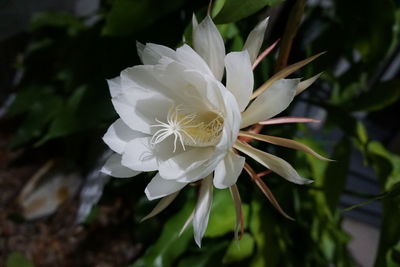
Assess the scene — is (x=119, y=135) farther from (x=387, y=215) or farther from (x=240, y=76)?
(x=387, y=215)

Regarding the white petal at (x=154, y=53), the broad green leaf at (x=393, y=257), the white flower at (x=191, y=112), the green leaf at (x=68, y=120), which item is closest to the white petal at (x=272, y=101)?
the white flower at (x=191, y=112)

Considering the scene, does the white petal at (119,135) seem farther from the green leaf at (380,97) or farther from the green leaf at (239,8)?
the green leaf at (380,97)

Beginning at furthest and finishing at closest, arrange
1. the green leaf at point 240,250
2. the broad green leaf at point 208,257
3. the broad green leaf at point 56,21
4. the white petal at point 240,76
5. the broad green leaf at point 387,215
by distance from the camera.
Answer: the broad green leaf at point 56,21 → the broad green leaf at point 208,257 → the green leaf at point 240,250 → the broad green leaf at point 387,215 → the white petal at point 240,76

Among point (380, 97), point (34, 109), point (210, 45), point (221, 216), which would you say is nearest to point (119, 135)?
point (210, 45)

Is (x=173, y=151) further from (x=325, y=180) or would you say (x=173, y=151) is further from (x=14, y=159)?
(x=14, y=159)

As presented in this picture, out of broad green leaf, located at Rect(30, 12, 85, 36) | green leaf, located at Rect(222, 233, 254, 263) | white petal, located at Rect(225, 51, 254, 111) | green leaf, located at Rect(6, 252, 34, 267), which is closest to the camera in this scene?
white petal, located at Rect(225, 51, 254, 111)

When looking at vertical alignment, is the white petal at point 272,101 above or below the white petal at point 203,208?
above

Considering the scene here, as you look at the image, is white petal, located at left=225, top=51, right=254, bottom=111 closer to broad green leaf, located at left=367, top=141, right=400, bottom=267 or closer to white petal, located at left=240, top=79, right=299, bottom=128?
white petal, located at left=240, top=79, right=299, bottom=128

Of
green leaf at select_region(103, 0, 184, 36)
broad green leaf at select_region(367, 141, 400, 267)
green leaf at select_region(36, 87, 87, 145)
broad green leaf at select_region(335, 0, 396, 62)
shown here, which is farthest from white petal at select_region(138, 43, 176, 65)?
green leaf at select_region(36, 87, 87, 145)
